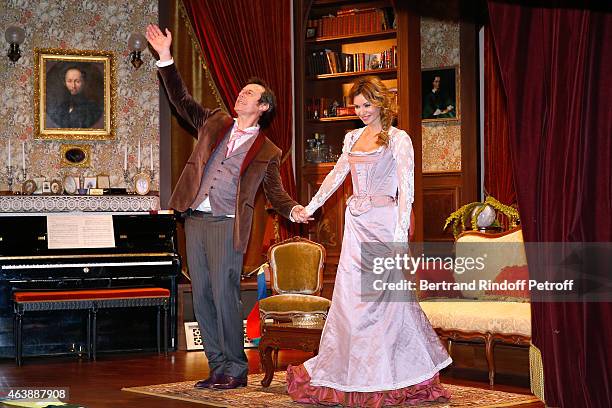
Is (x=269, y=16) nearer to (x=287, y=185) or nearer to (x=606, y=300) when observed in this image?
(x=287, y=185)

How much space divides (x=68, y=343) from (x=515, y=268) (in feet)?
11.6

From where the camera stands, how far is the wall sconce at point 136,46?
29.1 ft

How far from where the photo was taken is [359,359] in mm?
5336

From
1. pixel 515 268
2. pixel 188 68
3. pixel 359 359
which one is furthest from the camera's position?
pixel 188 68

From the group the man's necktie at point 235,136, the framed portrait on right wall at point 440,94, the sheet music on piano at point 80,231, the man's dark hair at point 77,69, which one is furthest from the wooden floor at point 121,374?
the framed portrait on right wall at point 440,94

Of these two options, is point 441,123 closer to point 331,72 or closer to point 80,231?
point 331,72

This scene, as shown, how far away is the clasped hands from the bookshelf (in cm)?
340

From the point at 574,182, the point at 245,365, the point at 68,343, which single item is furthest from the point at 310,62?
the point at 574,182

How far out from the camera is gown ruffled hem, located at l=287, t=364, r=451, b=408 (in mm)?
5325

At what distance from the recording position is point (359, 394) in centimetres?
534

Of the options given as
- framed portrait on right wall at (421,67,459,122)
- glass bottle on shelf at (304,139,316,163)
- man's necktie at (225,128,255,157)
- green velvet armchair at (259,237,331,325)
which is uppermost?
framed portrait on right wall at (421,67,459,122)

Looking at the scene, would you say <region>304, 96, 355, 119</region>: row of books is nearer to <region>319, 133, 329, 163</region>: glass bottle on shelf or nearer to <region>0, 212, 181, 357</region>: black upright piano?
<region>319, 133, 329, 163</region>: glass bottle on shelf

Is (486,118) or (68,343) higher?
(486,118)

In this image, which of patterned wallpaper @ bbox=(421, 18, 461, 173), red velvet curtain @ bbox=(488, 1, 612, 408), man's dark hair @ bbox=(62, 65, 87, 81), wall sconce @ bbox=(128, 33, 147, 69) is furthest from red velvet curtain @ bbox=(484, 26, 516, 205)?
red velvet curtain @ bbox=(488, 1, 612, 408)
